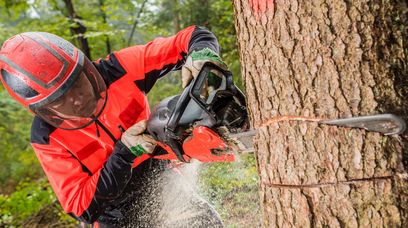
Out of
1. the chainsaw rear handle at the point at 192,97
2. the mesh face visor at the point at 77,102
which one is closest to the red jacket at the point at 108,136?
the mesh face visor at the point at 77,102

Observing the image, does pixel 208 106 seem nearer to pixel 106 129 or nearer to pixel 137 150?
pixel 137 150

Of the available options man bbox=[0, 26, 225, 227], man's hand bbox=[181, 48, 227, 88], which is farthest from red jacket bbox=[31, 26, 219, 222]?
man's hand bbox=[181, 48, 227, 88]

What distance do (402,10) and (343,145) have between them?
1.43 feet

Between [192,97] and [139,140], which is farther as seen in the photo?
[139,140]

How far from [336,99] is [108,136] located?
1896mm

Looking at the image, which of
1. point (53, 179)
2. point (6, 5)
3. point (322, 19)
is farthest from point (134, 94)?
point (6, 5)

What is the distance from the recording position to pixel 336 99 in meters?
1.07

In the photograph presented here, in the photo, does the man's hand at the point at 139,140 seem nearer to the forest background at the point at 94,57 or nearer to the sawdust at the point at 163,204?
the sawdust at the point at 163,204

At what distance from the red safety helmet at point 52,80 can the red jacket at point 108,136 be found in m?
0.13

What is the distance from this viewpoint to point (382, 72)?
1.04m

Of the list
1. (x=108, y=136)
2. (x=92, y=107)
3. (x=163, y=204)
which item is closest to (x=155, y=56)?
(x=92, y=107)

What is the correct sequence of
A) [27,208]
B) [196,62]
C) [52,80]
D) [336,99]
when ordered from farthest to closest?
[27,208] < [52,80] < [196,62] < [336,99]

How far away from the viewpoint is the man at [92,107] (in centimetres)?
229

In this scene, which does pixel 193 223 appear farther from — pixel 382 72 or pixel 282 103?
pixel 382 72
